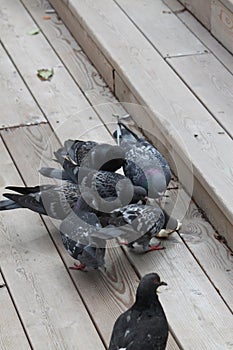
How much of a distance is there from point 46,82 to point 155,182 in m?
1.10

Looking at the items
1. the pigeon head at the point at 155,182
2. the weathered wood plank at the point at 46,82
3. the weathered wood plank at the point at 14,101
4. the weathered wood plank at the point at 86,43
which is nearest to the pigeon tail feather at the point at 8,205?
the pigeon head at the point at 155,182

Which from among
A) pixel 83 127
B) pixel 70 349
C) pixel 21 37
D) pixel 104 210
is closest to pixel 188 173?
pixel 104 210

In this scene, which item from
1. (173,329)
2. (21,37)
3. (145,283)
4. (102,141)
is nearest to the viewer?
(145,283)

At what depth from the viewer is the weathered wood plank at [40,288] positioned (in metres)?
2.67

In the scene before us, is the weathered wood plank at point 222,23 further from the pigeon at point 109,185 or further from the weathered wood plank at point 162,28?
the pigeon at point 109,185

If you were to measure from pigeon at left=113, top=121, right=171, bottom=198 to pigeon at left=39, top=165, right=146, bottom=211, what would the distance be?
53 millimetres

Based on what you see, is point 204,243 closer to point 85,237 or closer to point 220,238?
point 220,238

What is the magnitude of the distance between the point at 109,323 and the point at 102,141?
3.38 feet

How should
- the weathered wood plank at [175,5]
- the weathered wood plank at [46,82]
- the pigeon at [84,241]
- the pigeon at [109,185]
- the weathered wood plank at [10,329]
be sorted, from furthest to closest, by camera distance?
the weathered wood plank at [175,5] < the weathered wood plank at [46,82] < the pigeon at [109,185] < the pigeon at [84,241] < the weathered wood plank at [10,329]

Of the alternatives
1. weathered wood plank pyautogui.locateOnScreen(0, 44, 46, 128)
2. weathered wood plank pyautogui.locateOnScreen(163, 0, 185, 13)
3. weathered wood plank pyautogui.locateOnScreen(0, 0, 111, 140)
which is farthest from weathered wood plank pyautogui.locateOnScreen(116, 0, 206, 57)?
weathered wood plank pyautogui.locateOnScreen(0, 44, 46, 128)

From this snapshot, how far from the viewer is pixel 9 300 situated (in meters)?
2.82

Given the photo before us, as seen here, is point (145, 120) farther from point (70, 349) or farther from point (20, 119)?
point (70, 349)

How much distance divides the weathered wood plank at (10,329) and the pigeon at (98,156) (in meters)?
0.60

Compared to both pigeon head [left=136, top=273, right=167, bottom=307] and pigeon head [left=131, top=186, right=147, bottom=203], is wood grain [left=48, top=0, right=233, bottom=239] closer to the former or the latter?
pigeon head [left=131, top=186, right=147, bottom=203]
